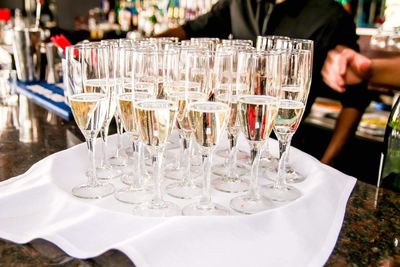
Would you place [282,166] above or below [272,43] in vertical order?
below

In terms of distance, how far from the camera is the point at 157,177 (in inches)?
36.4

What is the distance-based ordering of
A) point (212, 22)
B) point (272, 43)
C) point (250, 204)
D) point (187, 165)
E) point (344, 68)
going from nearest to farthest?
point (250, 204) → point (187, 165) → point (272, 43) → point (344, 68) → point (212, 22)

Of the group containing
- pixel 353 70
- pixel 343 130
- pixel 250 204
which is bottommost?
pixel 343 130

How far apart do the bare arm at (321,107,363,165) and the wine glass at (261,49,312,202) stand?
1.24 meters

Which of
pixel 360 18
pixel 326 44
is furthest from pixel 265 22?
pixel 360 18

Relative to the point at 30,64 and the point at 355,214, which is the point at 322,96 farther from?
the point at 355,214

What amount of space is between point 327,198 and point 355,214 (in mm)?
64

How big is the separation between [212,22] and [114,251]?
2.33 m

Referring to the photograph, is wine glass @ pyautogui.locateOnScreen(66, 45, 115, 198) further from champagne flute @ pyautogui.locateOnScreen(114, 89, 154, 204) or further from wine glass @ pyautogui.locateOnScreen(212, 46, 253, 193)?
wine glass @ pyautogui.locateOnScreen(212, 46, 253, 193)

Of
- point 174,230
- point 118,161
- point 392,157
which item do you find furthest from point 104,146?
point 392,157

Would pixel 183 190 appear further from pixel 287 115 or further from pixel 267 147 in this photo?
pixel 267 147

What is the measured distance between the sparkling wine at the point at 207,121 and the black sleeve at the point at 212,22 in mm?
2034

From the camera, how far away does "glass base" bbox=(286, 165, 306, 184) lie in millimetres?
1104

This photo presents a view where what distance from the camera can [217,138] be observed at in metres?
0.91
